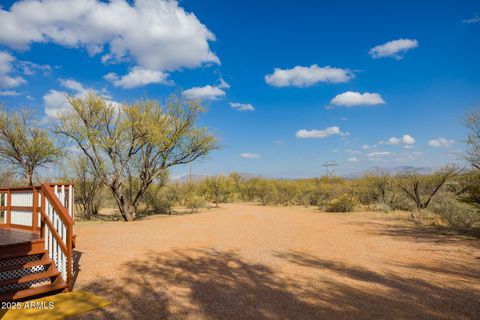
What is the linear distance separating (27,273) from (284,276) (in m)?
4.79

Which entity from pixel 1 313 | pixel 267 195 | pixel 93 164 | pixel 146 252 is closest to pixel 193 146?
pixel 93 164

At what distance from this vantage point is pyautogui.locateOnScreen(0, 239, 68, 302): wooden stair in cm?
507

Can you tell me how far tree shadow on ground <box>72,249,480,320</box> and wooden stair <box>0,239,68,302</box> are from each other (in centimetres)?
66

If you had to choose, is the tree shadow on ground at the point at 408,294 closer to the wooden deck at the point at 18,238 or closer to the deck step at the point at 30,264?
the deck step at the point at 30,264

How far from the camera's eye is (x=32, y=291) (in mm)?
5109

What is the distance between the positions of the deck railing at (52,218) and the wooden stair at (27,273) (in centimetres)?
13

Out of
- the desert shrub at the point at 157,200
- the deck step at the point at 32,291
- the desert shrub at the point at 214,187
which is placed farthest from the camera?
the desert shrub at the point at 214,187

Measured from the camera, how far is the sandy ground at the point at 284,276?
4.59 metres

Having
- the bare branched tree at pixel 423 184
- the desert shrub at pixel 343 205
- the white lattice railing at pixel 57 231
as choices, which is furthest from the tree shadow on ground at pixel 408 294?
the bare branched tree at pixel 423 184

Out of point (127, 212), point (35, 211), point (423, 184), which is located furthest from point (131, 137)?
point (423, 184)

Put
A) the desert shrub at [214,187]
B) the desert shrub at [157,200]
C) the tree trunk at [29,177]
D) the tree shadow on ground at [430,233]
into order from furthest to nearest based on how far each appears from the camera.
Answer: the desert shrub at [214,187] < the desert shrub at [157,200] < the tree trunk at [29,177] < the tree shadow on ground at [430,233]

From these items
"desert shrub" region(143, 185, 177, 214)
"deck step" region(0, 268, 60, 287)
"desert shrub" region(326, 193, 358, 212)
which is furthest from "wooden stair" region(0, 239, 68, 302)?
"desert shrub" region(326, 193, 358, 212)

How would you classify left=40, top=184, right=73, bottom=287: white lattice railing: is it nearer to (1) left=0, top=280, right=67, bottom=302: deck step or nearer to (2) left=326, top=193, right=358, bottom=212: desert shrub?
(1) left=0, top=280, right=67, bottom=302: deck step

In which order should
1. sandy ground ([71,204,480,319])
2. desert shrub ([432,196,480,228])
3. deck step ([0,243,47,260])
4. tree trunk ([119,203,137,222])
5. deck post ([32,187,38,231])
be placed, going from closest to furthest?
sandy ground ([71,204,480,319]) < deck step ([0,243,47,260]) < deck post ([32,187,38,231]) < desert shrub ([432,196,480,228]) < tree trunk ([119,203,137,222])
